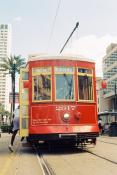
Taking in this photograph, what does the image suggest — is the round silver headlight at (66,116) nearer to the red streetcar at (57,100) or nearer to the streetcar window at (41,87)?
the red streetcar at (57,100)

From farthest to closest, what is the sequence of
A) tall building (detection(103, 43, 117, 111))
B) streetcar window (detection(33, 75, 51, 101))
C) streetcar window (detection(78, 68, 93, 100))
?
tall building (detection(103, 43, 117, 111)), streetcar window (detection(78, 68, 93, 100)), streetcar window (detection(33, 75, 51, 101))

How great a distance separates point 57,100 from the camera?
Answer: 14.9 meters

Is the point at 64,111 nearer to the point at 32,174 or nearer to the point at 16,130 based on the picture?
the point at 16,130

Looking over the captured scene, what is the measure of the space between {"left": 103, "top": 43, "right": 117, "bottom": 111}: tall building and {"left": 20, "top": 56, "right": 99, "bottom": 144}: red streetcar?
8449cm

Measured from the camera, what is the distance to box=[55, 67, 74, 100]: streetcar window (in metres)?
15.0

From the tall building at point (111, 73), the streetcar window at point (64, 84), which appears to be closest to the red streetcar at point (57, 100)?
the streetcar window at point (64, 84)

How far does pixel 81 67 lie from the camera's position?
15539 millimetres

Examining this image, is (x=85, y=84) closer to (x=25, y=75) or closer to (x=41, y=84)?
(x=41, y=84)

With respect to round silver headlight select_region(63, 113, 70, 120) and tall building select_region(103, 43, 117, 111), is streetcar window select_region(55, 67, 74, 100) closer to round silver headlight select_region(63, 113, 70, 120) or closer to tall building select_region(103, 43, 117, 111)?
round silver headlight select_region(63, 113, 70, 120)

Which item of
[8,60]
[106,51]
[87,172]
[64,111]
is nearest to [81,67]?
[64,111]

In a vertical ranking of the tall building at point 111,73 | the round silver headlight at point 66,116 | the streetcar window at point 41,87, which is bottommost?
the round silver headlight at point 66,116

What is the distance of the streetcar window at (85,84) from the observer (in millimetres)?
Answer: 15312

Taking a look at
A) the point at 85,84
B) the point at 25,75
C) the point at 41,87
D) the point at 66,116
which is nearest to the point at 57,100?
the point at 66,116

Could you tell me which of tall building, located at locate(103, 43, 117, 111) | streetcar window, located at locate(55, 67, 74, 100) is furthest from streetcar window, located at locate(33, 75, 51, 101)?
tall building, located at locate(103, 43, 117, 111)
